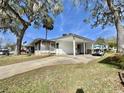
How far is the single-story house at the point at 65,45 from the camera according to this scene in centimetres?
4644

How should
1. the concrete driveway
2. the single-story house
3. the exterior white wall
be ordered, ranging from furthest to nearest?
1. the exterior white wall
2. the single-story house
3. the concrete driveway

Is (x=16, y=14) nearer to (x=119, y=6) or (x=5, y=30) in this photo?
(x=5, y=30)

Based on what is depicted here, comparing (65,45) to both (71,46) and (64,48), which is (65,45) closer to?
(64,48)

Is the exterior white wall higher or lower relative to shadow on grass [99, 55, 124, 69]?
higher

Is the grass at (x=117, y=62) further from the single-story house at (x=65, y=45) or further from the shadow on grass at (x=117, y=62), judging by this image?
the single-story house at (x=65, y=45)

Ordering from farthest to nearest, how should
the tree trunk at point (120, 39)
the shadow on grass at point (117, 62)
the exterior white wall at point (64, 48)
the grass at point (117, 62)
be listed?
the exterior white wall at point (64, 48) → the tree trunk at point (120, 39) → the grass at point (117, 62) → the shadow on grass at point (117, 62)

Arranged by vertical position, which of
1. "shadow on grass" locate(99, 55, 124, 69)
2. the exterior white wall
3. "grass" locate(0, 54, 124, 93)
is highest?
the exterior white wall

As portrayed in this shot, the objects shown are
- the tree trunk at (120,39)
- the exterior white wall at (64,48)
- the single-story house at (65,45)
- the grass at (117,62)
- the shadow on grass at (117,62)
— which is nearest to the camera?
the shadow on grass at (117,62)

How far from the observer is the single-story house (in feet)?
152

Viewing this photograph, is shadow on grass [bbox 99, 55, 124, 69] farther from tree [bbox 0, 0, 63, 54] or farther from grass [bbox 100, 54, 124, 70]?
tree [bbox 0, 0, 63, 54]

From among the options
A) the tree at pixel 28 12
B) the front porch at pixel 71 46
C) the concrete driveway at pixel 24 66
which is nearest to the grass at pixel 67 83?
the concrete driveway at pixel 24 66

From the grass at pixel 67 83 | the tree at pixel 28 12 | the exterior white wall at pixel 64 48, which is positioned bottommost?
the grass at pixel 67 83

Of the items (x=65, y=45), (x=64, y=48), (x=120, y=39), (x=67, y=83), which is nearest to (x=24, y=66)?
(x=120, y=39)

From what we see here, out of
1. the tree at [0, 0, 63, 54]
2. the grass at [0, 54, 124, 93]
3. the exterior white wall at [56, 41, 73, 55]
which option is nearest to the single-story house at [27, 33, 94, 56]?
the exterior white wall at [56, 41, 73, 55]
